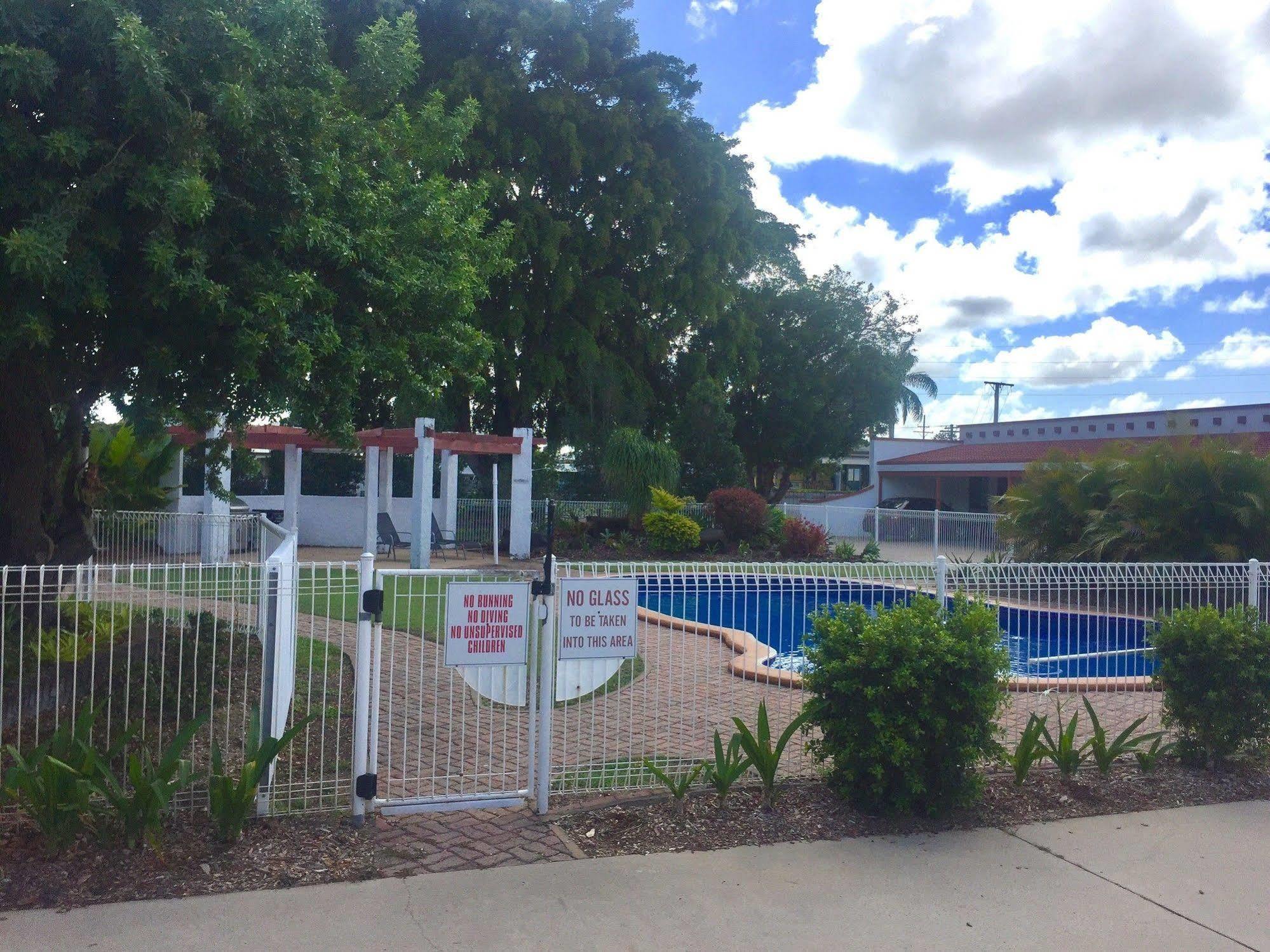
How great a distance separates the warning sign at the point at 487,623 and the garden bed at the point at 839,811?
1021 millimetres

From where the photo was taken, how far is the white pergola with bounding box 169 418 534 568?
20.3 m

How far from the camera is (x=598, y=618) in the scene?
6023 millimetres

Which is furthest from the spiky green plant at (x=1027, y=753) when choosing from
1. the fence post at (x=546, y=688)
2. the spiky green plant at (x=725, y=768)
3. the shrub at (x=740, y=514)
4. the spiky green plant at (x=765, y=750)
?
the shrub at (x=740, y=514)

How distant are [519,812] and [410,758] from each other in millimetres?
1240

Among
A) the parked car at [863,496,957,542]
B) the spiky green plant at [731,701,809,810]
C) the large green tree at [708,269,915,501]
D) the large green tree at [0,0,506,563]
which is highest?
the large green tree at [708,269,915,501]

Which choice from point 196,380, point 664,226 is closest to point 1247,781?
point 196,380

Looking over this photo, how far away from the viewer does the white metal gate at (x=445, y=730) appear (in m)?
5.82

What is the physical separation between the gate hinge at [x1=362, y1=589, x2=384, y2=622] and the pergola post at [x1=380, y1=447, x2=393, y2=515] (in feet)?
64.7

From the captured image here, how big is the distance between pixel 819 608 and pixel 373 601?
303 centimetres

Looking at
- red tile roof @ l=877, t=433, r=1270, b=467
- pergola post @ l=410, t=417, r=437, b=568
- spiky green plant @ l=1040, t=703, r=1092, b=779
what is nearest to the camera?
spiky green plant @ l=1040, t=703, r=1092, b=779

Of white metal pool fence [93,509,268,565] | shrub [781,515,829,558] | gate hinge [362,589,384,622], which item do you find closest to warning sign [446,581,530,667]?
gate hinge [362,589,384,622]

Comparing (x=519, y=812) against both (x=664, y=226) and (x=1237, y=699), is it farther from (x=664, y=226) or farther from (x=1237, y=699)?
(x=664, y=226)

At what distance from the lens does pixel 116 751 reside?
5430 mm

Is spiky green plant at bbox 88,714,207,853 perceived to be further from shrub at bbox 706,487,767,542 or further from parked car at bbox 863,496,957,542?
parked car at bbox 863,496,957,542
